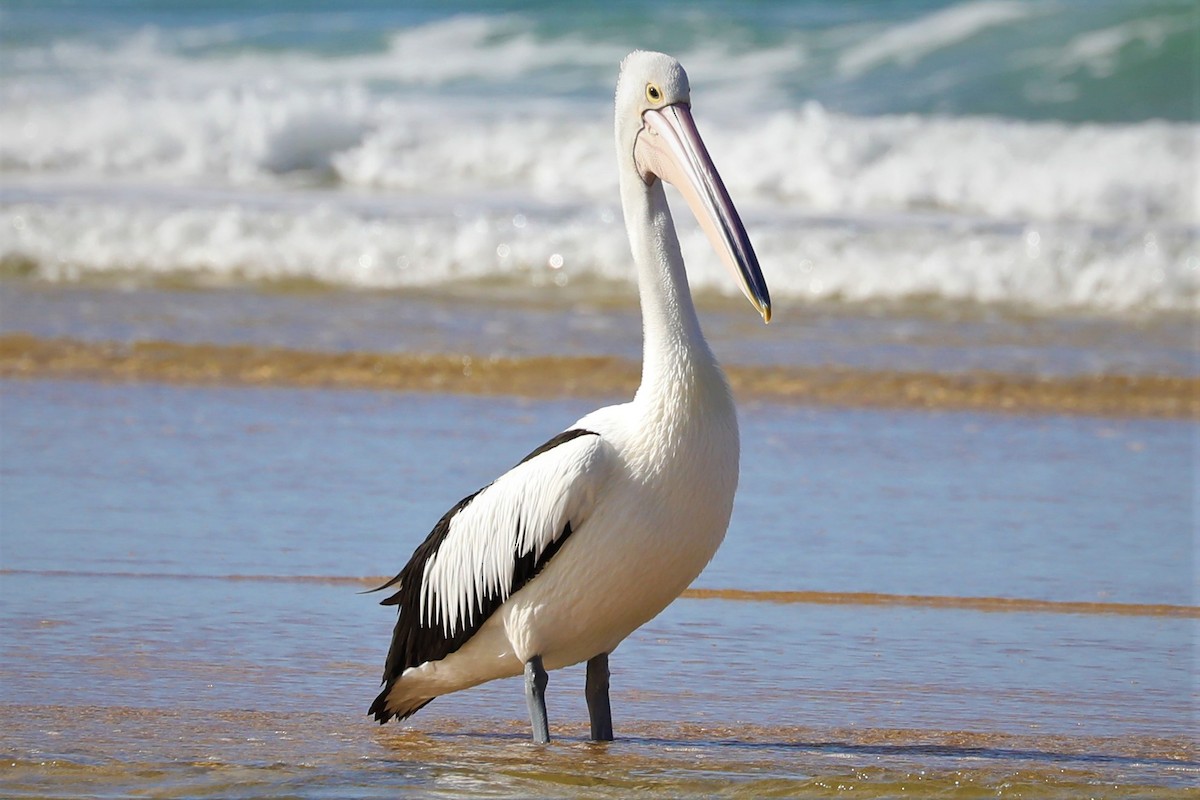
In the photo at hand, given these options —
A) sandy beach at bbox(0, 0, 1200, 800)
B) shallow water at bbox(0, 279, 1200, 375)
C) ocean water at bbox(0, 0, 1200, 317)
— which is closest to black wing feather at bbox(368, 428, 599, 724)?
sandy beach at bbox(0, 0, 1200, 800)

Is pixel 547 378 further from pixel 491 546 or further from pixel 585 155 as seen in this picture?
pixel 585 155

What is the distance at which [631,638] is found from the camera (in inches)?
195

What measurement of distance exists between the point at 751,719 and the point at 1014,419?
13.8 feet

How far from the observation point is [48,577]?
5148mm

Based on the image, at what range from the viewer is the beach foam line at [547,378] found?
327 inches

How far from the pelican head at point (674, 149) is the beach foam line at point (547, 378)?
4343 mm

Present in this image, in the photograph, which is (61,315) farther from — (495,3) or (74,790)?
(495,3)

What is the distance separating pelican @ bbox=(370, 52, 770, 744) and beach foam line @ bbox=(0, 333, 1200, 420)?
14.2ft

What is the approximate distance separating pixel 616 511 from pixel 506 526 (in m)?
0.27

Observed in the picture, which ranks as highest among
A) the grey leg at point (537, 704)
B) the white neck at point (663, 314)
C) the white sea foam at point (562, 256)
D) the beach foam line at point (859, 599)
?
the white sea foam at point (562, 256)

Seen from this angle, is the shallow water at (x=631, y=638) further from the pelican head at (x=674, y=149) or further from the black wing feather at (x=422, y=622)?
the pelican head at (x=674, y=149)

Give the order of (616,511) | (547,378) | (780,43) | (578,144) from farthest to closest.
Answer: (780,43) < (578,144) < (547,378) < (616,511)

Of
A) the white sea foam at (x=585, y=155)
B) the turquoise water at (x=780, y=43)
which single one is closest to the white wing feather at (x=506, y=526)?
the white sea foam at (x=585, y=155)

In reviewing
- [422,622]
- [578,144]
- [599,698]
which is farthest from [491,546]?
[578,144]
